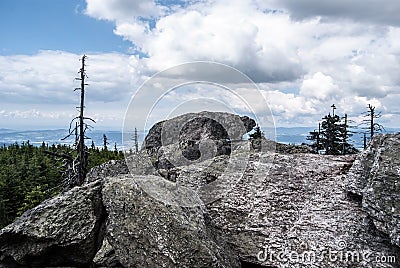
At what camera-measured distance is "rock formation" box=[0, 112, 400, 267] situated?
9.62m

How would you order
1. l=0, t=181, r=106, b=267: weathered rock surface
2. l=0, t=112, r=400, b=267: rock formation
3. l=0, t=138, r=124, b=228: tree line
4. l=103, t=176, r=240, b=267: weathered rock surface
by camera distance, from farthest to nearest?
1. l=0, t=138, r=124, b=228: tree line
2. l=0, t=181, r=106, b=267: weathered rock surface
3. l=0, t=112, r=400, b=267: rock formation
4. l=103, t=176, r=240, b=267: weathered rock surface

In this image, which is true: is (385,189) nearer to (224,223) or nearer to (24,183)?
(224,223)

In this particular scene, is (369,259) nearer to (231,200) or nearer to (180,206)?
(231,200)

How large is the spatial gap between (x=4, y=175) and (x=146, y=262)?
65.9 m

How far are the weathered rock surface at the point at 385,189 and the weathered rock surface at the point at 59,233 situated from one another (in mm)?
7293

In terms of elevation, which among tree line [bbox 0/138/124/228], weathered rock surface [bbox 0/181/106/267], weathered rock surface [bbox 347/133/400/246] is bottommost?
tree line [bbox 0/138/124/228]

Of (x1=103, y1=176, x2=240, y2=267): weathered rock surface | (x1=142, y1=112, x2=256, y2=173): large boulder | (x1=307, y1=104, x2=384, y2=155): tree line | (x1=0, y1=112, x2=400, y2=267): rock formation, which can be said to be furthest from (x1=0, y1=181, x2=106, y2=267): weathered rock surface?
(x1=307, y1=104, x2=384, y2=155): tree line

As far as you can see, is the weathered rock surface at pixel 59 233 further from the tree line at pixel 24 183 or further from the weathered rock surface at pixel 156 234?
the tree line at pixel 24 183

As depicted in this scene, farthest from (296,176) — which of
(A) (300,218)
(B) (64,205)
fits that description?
(B) (64,205)

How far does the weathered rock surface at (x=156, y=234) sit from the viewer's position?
9.37m

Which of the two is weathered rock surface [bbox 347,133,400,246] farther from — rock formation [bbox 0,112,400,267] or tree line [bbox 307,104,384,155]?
tree line [bbox 307,104,384,155]

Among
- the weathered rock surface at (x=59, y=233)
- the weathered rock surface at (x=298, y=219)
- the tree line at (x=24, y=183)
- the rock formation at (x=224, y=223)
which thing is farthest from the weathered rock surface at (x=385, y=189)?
the tree line at (x=24, y=183)

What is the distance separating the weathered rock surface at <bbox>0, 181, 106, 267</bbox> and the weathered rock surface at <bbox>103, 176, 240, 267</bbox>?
727 millimetres

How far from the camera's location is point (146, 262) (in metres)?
9.45
